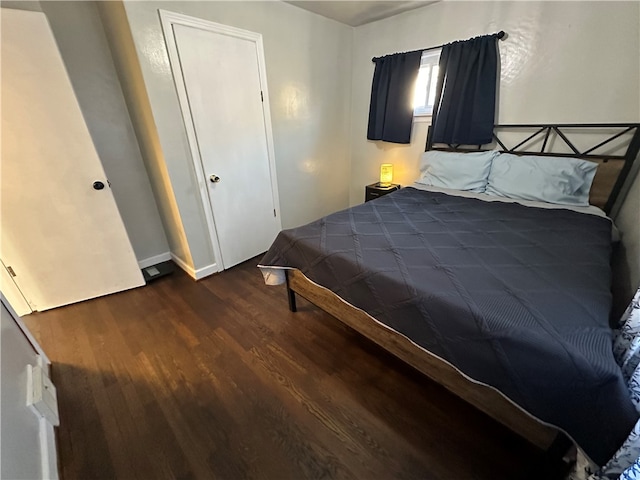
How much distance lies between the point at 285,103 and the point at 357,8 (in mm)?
1134

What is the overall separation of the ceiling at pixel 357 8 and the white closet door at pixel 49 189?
6.63 ft

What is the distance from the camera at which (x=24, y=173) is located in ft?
5.82

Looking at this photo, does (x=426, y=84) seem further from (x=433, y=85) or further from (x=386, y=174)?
(x=386, y=174)

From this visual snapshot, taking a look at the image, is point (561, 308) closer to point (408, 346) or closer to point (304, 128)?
point (408, 346)

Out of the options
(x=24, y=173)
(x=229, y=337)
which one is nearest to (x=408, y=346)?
(x=229, y=337)

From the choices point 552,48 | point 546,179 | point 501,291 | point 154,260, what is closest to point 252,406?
point 501,291

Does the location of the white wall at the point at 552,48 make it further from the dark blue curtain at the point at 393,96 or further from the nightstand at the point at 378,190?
the nightstand at the point at 378,190

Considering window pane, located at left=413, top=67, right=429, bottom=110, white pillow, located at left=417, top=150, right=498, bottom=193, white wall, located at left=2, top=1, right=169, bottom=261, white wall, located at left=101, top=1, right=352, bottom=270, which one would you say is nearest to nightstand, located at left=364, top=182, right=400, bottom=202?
white pillow, located at left=417, top=150, right=498, bottom=193

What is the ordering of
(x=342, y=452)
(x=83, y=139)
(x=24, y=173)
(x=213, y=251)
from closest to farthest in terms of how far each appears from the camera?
(x=342, y=452) < (x=24, y=173) < (x=83, y=139) < (x=213, y=251)

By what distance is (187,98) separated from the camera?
204cm

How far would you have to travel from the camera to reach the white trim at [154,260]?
2654 mm

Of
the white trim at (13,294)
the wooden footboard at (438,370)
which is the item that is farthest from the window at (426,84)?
the white trim at (13,294)

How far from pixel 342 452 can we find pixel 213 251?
77.6 inches

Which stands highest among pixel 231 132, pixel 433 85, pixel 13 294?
pixel 433 85
